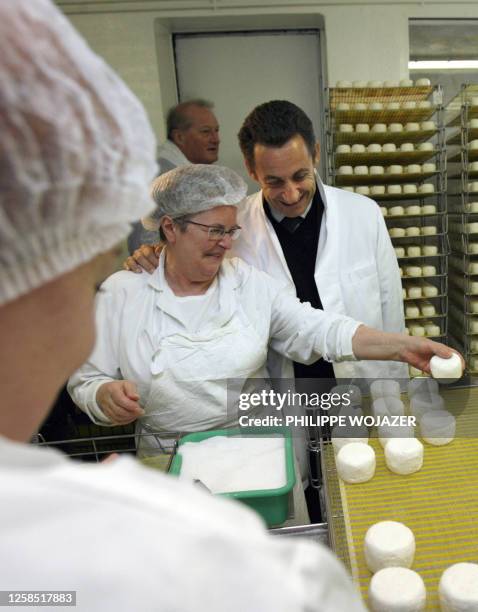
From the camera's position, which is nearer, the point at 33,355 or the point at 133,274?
the point at 33,355

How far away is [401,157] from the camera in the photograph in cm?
290

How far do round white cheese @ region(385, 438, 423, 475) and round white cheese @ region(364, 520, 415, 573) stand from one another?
0.17m

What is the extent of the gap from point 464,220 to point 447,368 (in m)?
2.09

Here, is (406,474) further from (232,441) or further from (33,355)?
(33,355)

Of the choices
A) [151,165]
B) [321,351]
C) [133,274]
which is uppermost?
[151,165]

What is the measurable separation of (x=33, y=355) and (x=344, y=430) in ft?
3.05

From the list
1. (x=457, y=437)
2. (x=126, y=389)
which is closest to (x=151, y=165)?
(x=126, y=389)

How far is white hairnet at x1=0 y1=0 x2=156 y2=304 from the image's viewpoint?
0.26m

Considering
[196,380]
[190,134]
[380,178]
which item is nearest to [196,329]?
[196,380]

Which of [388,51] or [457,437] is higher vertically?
[388,51]

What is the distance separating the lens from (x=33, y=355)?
0.99ft

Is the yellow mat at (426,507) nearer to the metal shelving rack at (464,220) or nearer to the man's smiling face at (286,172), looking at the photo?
the man's smiling face at (286,172)

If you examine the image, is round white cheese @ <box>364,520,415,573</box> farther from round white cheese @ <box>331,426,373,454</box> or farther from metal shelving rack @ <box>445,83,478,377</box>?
Answer: metal shelving rack @ <box>445,83,478,377</box>

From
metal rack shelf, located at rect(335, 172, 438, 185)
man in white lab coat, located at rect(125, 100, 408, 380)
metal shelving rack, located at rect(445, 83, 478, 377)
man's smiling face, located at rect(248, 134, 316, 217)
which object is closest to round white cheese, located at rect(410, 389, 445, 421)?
man in white lab coat, located at rect(125, 100, 408, 380)
